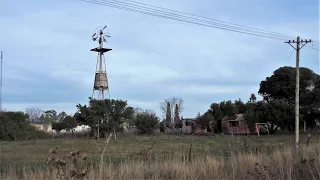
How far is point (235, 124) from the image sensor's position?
77.8m

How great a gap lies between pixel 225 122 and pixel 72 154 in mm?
76954

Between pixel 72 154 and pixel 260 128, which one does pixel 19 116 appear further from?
pixel 72 154

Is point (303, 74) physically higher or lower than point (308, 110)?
higher

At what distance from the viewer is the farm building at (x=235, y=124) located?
7342cm

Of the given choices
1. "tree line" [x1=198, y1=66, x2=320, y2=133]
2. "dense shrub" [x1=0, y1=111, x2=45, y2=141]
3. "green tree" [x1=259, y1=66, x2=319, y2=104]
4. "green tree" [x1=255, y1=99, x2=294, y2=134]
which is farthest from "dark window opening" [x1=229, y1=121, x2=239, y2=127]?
"dense shrub" [x1=0, y1=111, x2=45, y2=141]

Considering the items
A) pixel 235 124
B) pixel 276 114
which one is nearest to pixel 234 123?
pixel 235 124

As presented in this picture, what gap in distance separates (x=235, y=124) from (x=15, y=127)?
39.9m

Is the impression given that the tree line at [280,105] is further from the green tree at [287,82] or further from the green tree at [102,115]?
the green tree at [102,115]

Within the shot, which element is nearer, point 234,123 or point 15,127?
point 15,127

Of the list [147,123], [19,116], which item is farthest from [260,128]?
[19,116]

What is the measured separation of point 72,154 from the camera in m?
4.20

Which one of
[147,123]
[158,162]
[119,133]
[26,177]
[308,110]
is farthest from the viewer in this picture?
[147,123]

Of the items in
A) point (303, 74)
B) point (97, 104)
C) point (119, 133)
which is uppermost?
point (303, 74)

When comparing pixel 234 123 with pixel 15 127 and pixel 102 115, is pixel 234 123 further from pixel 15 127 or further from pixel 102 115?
pixel 15 127
